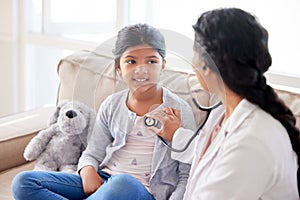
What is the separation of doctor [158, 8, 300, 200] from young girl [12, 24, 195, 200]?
0.20m

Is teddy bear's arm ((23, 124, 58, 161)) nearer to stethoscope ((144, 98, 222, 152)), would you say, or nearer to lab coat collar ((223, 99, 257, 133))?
stethoscope ((144, 98, 222, 152))

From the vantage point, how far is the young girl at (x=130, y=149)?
168 cm

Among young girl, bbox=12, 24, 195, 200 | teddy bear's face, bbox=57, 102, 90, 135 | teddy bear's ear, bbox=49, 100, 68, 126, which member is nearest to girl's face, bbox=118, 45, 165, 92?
young girl, bbox=12, 24, 195, 200

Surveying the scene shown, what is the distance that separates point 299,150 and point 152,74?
0.46 metres

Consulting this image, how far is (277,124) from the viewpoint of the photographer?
1446mm

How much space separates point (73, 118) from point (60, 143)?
154 mm

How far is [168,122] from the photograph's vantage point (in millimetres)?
1716

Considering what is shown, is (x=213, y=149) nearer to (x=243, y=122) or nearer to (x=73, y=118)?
(x=243, y=122)

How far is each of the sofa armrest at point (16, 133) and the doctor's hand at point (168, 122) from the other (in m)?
0.79

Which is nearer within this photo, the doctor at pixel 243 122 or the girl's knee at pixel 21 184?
the doctor at pixel 243 122

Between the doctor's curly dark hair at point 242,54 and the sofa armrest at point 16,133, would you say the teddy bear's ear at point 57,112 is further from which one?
the doctor's curly dark hair at point 242,54

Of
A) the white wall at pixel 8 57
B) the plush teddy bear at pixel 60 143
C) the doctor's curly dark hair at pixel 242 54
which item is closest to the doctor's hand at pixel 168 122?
the doctor's curly dark hair at pixel 242 54

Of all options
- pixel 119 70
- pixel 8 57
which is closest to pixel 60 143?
pixel 119 70

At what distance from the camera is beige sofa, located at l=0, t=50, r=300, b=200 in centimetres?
172
